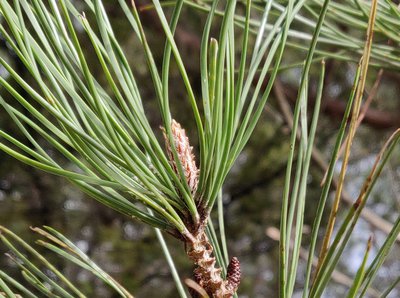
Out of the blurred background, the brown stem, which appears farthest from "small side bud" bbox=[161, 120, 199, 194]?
the blurred background

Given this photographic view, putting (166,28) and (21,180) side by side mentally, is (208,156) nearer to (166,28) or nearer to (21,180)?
(166,28)

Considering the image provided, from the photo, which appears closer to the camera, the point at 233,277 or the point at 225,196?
the point at 233,277

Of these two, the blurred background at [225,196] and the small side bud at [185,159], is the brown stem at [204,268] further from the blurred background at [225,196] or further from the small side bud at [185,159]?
the blurred background at [225,196]

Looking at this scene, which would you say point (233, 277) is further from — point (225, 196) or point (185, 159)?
point (225, 196)

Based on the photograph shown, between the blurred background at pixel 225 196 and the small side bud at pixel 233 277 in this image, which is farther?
the blurred background at pixel 225 196

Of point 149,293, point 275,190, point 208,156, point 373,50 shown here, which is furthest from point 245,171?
point 208,156

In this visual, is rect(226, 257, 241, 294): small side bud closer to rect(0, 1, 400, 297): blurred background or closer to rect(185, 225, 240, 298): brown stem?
rect(185, 225, 240, 298): brown stem

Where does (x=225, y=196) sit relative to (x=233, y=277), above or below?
above

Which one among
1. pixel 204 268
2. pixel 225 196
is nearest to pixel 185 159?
pixel 204 268

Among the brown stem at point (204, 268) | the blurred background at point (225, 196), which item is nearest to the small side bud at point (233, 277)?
the brown stem at point (204, 268)
